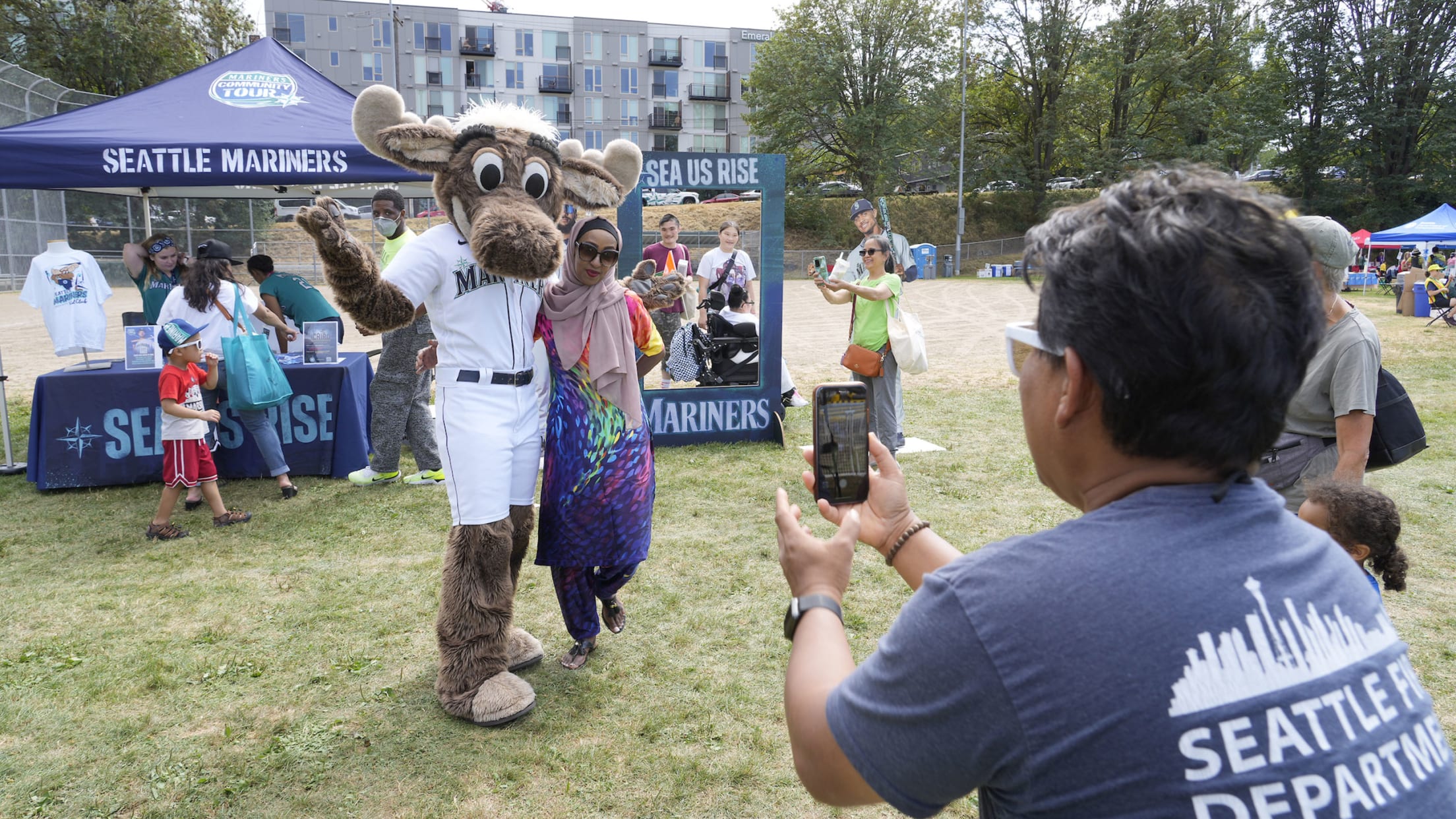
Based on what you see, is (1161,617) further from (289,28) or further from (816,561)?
(289,28)

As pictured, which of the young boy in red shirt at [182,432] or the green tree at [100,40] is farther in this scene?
the green tree at [100,40]

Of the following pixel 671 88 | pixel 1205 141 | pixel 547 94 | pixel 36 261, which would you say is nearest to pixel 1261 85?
pixel 1205 141

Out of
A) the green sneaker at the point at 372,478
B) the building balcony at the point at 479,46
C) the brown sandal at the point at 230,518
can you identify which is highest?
the building balcony at the point at 479,46

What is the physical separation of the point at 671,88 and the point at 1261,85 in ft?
113

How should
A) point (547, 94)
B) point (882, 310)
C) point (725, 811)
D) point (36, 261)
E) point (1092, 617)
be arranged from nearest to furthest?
point (1092, 617) < point (725, 811) < point (882, 310) < point (36, 261) < point (547, 94)

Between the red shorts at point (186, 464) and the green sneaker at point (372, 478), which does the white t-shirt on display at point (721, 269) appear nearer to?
the green sneaker at point (372, 478)

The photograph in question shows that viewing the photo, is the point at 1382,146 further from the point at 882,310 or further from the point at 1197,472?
the point at 1197,472

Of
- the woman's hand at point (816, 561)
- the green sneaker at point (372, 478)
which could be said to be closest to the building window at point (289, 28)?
the green sneaker at point (372, 478)

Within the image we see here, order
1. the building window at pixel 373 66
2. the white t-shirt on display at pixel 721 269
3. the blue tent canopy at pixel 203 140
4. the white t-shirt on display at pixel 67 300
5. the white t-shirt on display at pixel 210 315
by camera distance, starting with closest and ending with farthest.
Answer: the blue tent canopy at pixel 203 140 → the white t-shirt on display at pixel 210 315 → the white t-shirt on display at pixel 67 300 → the white t-shirt on display at pixel 721 269 → the building window at pixel 373 66

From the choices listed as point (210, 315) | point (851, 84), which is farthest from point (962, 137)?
point (210, 315)

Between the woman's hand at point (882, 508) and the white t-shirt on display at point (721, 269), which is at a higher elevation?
the white t-shirt on display at point (721, 269)

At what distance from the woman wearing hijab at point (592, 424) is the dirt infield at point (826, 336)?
6521 mm

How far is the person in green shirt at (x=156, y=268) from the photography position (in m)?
7.43

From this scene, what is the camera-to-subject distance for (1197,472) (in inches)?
43.3
